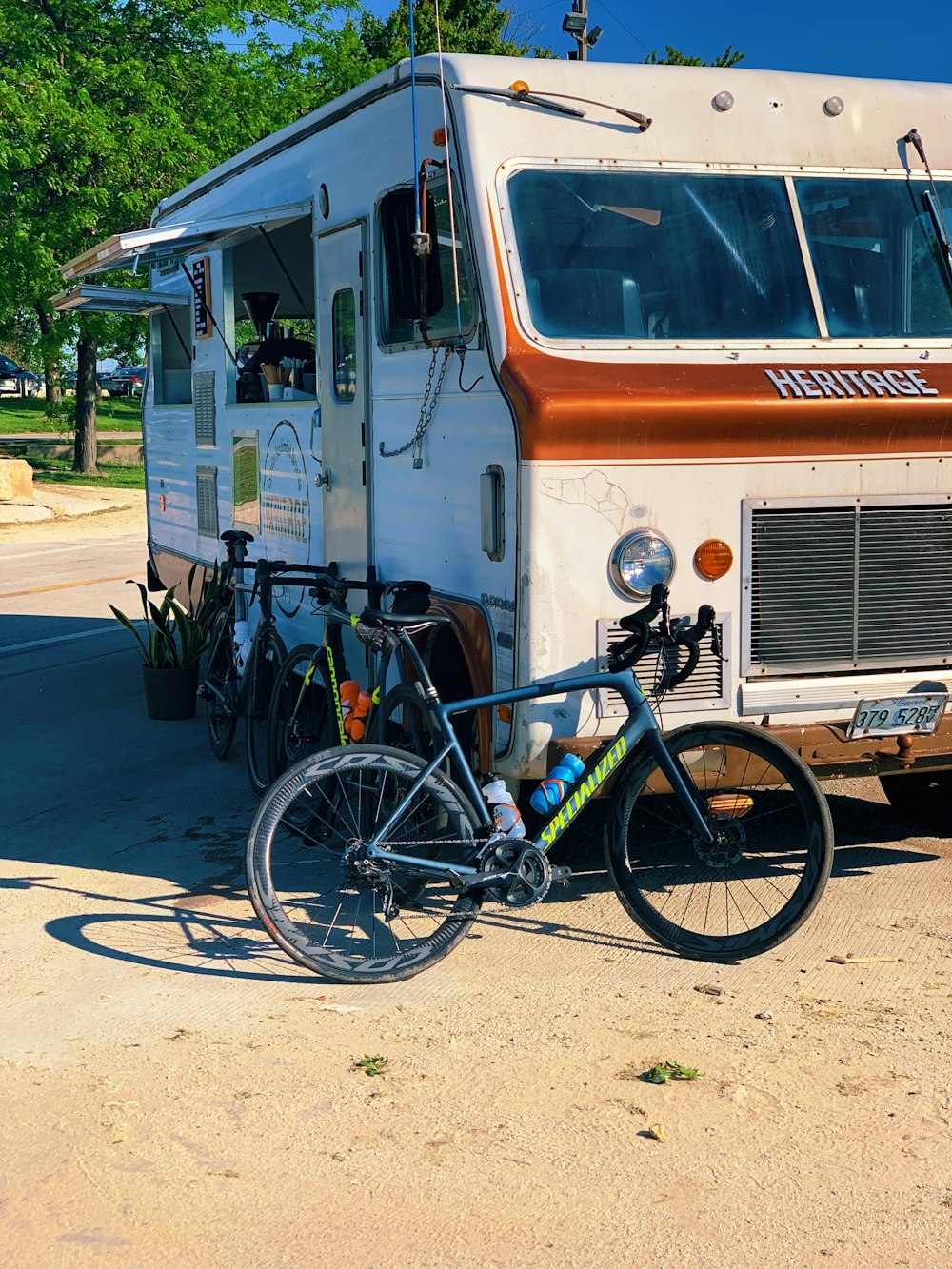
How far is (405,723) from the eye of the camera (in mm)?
5469

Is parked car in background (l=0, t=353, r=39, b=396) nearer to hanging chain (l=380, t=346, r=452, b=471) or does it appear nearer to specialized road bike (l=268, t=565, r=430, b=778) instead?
specialized road bike (l=268, t=565, r=430, b=778)

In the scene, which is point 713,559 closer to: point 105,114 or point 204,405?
point 204,405

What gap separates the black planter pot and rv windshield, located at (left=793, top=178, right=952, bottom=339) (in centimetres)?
468

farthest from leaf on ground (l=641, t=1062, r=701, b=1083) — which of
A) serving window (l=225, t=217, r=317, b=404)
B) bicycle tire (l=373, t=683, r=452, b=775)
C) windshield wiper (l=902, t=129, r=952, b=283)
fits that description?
serving window (l=225, t=217, r=317, b=404)

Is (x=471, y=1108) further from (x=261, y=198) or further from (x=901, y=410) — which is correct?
(x=261, y=198)

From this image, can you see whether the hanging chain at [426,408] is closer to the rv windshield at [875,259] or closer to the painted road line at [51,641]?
the rv windshield at [875,259]

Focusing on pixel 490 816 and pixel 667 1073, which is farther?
pixel 490 816

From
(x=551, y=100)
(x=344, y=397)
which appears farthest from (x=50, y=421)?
(x=551, y=100)

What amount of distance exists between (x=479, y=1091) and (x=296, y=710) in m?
2.79

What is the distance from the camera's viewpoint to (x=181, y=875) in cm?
582

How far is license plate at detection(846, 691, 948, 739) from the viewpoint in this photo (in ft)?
16.7

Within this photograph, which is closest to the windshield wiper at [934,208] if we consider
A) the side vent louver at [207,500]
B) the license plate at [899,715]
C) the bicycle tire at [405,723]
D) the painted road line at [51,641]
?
the license plate at [899,715]

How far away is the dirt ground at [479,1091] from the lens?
10.8ft

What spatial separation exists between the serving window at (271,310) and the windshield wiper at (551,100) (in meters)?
2.67
